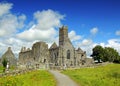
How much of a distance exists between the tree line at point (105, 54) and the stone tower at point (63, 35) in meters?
25.4

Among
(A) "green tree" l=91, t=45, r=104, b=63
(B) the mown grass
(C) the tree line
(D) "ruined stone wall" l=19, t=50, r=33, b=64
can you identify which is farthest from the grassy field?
(A) "green tree" l=91, t=45, r=104, b=63

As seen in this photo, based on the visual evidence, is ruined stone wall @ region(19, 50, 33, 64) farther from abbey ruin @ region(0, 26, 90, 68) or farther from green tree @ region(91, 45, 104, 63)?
green tree @ region(91, 45, 104, 63)

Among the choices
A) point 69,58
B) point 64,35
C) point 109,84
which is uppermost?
point 64,35

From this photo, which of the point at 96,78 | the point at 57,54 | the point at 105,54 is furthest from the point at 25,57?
the point at 96,78

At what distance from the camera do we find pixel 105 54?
11206 centimetres

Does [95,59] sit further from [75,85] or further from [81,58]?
[75,85]

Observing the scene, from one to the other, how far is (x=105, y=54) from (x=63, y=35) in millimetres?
27678

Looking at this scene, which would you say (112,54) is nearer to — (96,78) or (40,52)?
(40,52)

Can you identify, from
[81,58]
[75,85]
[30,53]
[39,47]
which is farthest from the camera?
[81,58]

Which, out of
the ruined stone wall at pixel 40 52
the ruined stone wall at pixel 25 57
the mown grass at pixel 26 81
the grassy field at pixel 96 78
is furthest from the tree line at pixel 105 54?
the mown grass at pixel 26 81

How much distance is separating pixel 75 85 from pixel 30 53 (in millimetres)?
73723

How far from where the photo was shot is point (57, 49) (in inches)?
3760

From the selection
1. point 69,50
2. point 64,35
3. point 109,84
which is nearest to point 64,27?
point 64,35

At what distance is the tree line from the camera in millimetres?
111312
